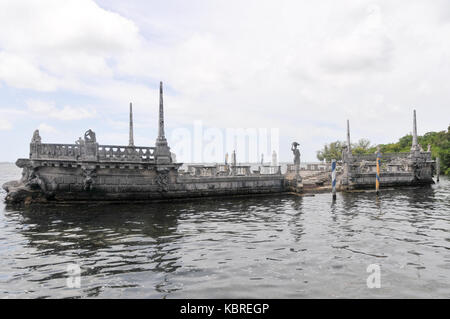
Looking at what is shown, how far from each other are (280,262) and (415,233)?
6.90 meters

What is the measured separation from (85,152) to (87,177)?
1657 millimetres

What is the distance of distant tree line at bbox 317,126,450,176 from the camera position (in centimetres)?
5307

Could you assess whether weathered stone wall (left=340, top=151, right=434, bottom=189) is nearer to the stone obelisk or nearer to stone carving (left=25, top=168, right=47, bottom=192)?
the stone obelisk

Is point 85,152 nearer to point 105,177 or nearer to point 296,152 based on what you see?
point 105,177

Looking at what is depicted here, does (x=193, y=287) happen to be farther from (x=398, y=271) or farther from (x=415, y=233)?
(x=415, y=233)

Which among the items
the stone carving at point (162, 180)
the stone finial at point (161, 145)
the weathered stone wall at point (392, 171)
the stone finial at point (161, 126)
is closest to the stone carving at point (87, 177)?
the stone carving at point (162, 180)

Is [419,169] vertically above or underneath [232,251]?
above

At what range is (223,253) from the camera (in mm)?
8789

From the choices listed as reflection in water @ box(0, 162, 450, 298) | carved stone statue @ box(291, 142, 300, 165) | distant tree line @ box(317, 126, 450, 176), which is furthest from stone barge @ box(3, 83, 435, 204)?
distant tree line @ box(317, 126, 450, 176)

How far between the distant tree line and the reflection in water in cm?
4373

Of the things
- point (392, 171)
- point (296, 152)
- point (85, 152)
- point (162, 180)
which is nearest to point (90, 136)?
point (85, 152)

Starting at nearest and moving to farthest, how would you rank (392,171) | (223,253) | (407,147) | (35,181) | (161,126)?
(223,253)
(35,181)
(161,126)
(392,171)
(407,147)
